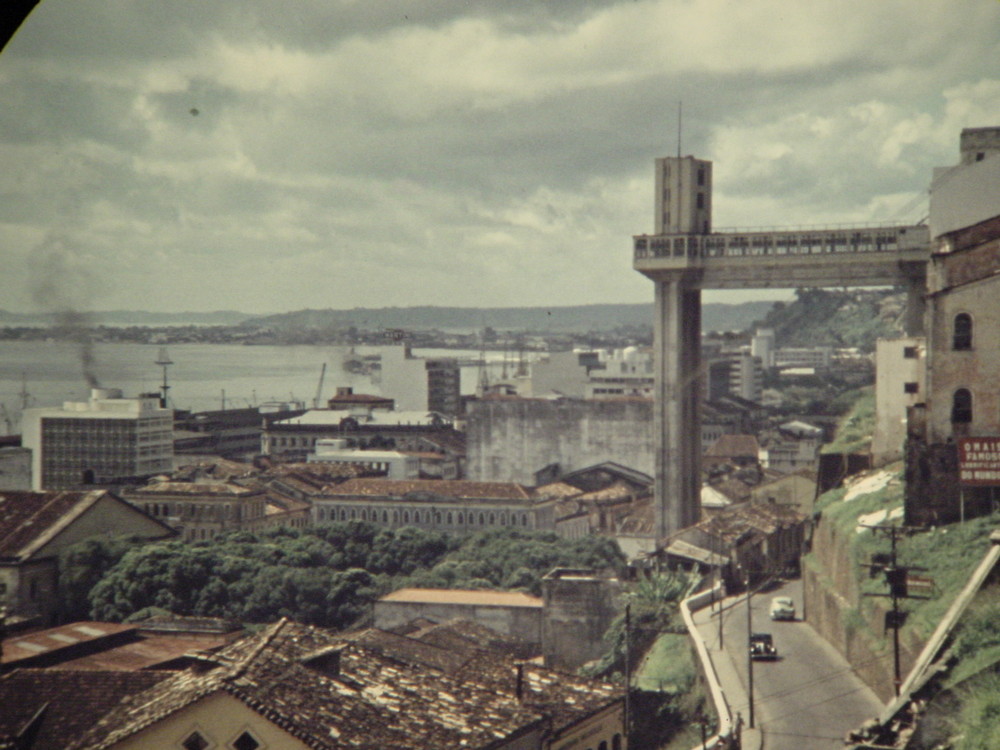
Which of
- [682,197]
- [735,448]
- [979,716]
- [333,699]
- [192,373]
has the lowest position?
[735,448]

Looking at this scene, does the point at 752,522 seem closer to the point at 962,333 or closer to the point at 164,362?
the point at 962,333

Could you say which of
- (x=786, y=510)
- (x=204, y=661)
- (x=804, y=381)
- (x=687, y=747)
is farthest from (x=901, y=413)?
(x=804, y=381)

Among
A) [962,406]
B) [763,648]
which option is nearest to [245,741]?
[763,648]

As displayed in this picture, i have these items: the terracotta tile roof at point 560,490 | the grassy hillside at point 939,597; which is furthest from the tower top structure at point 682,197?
the grassy hillside at point 939,597

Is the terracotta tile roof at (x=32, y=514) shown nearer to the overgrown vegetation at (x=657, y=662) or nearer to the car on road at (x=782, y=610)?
the overgrown vegetation at (x=657, y=662)

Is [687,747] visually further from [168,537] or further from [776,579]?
[168,537]

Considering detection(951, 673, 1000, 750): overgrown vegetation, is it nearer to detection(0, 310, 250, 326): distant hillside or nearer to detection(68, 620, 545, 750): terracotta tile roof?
detection(68, 620, 545, 750): terracotta tile roof

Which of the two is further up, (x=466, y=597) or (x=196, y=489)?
(x=196, y=489)
